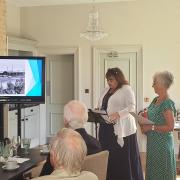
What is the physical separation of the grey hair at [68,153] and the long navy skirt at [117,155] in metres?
2.09

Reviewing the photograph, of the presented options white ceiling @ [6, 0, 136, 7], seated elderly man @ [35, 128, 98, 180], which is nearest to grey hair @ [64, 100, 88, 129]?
seated elderly man @ [35, 128, 98, 180]

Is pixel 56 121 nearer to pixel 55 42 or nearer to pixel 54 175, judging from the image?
pixel 55 42

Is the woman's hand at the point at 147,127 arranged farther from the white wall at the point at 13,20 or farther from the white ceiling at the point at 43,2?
the white wall at the point at 13,20

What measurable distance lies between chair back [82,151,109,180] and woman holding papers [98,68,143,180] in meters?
1.48

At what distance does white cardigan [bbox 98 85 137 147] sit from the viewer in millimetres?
4020

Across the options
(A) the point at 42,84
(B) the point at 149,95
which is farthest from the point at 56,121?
(A) the point at 42,84

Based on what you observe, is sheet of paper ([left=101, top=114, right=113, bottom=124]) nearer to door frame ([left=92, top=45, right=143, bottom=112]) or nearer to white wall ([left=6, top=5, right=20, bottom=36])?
door frame ([left=92, top=45, right=143, bottom=112])

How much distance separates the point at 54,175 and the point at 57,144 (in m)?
0.17

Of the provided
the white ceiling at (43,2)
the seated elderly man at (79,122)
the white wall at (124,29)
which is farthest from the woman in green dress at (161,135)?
the white ceiling at (43,2)

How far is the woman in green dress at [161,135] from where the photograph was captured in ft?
10.2

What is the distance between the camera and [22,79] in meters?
3.61

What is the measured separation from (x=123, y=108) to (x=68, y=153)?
2.28 metres

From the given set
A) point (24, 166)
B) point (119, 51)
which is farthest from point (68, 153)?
point (119, 51)

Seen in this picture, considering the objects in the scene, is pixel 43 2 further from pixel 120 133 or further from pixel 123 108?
pixel 120 133
